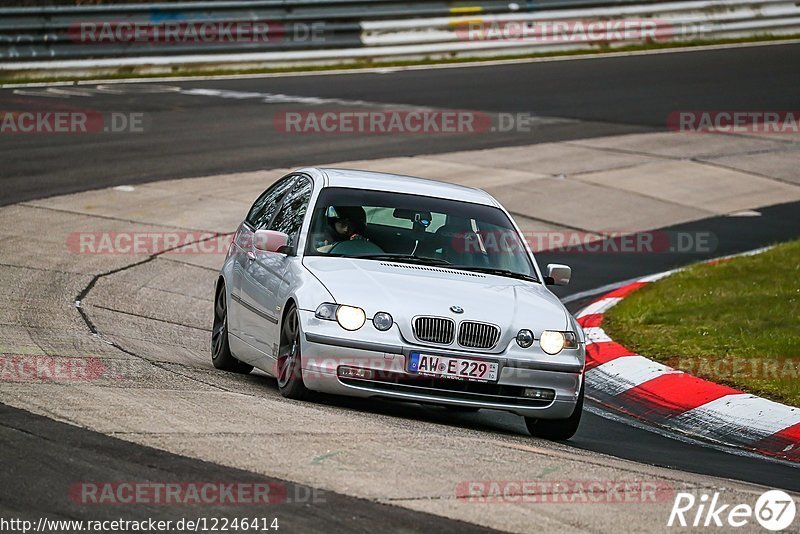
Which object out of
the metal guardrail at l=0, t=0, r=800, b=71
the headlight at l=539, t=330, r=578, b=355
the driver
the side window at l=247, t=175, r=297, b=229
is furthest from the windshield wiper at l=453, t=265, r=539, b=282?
the metal guardrail at l=0, t=0, r=800, b=71

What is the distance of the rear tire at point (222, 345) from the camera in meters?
9.78

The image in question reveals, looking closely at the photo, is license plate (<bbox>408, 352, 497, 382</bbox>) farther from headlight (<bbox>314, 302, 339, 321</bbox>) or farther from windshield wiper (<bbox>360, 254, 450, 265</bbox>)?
windshield wiper (<bbox>360, 254, 450, 265</bbox>)

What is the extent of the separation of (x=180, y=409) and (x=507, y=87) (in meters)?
A: 19.2

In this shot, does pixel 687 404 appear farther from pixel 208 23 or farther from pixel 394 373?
pixel 208 23

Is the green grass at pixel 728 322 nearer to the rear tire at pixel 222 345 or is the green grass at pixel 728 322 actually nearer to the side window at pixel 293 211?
the side window at pixel 293 211

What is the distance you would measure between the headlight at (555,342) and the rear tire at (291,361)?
4.71 ft

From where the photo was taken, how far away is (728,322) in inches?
459

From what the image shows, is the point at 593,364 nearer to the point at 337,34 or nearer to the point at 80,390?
the point at 80,390

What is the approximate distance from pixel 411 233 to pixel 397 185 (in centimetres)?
52

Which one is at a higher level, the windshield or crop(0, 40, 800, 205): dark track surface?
the windshield

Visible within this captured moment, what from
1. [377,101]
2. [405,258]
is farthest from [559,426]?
[377,101]

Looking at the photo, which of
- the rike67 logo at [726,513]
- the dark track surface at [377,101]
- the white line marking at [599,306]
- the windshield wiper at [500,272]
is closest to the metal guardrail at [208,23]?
the dark track surface at [377,101]

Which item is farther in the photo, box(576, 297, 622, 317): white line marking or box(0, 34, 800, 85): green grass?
box(0, 34, 800, 85): green grass

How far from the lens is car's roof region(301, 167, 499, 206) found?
9.40 m
